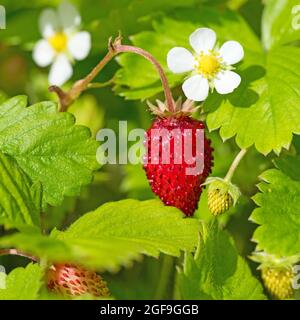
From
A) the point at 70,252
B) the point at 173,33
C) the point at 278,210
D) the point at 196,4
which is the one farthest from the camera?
the point at 196,4

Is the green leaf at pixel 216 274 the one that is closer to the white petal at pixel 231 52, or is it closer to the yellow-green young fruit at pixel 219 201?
the yellow-green young fruit at pixel 219 201

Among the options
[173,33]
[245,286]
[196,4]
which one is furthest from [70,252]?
[196,4]

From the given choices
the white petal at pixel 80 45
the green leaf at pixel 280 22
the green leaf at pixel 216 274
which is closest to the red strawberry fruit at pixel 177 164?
the green leaf at pixel 216 274

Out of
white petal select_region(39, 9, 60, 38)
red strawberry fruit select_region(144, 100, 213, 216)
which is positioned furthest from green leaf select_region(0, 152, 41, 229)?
white petal select_region(39, 9, 60, 38)

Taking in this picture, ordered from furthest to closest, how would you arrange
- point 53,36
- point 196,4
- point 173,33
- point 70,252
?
point 53,36 < point 196,4 < point 173,33 < point 70,252

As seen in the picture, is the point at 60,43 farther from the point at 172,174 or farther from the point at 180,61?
the point at 172,174
